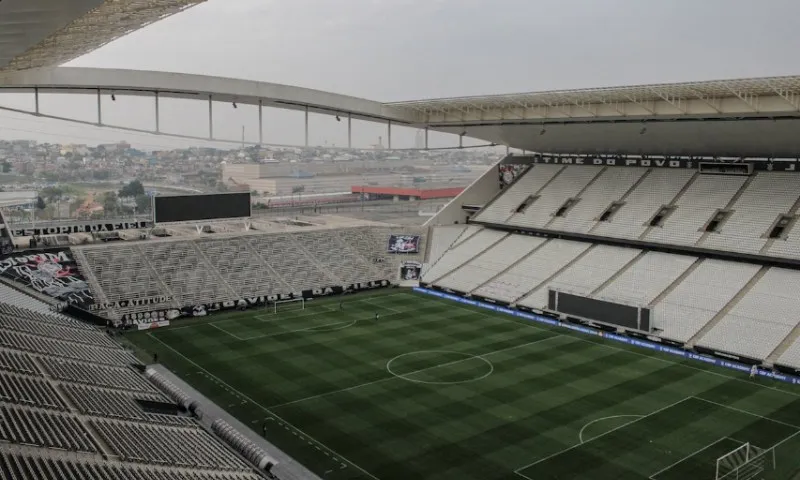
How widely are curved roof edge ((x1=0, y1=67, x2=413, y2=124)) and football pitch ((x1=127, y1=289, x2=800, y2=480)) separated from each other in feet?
41.2

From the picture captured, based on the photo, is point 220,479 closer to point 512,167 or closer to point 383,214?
point 512,167

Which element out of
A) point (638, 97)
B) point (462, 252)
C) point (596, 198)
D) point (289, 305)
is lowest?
point (289, 305)

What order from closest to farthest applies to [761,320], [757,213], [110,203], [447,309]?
[761,320]
[757,213]
[447,309]
[110,203]

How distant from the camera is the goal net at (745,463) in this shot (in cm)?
1967

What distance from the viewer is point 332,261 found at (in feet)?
159

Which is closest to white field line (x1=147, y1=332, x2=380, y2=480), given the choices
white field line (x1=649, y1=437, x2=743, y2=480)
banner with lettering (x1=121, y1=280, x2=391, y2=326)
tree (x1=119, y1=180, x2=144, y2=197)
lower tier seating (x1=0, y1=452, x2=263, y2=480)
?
banner with lettering (x1=121, y1=280, x2=391, y2=326)

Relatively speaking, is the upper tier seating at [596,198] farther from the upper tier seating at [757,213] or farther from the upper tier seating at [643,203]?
the upper tier seating at [757,213]

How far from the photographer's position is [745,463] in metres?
19.5

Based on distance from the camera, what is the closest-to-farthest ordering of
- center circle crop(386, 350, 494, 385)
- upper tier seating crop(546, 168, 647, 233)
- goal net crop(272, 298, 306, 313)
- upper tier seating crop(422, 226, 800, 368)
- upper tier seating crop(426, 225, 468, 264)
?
center circle crop(386, 350, 494, 385)
upper tier seating crop(422, 226, 800, 368)
goal net crop(272, 298, 306, 313)
upper tier seating crop(546, 168, 647, 233)
upper tier seating crop(426, 225, 468, 264)

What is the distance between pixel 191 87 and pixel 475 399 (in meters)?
22.8

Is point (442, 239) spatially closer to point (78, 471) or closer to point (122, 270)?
point (122, 270)

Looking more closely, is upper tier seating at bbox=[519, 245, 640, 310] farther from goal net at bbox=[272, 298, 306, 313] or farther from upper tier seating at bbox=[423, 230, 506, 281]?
goal net at bbox=[272, 298, 306, 313]

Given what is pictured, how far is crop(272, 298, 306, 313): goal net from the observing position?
136 ft

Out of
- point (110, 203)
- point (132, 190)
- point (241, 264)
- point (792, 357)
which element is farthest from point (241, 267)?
point (792, 357)
